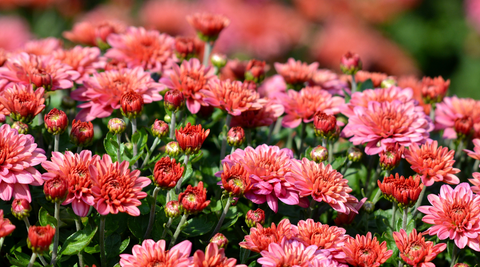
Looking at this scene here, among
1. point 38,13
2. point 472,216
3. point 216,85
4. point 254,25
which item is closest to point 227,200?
point 216,85

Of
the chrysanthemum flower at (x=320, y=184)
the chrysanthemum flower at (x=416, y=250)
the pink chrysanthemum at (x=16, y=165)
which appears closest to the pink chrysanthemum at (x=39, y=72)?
the pink chrysanthemum at (x=16, y=165)

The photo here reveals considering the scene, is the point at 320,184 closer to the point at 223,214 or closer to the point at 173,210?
the point at 223,214

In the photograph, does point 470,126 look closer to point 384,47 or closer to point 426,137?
point 426,137

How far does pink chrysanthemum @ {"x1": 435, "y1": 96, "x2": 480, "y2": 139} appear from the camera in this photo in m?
1.97

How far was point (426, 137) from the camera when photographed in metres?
1.71

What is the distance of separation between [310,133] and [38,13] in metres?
4.27

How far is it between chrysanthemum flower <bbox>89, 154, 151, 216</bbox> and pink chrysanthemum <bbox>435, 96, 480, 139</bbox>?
1.26 meters

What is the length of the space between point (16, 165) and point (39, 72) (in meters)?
0.49

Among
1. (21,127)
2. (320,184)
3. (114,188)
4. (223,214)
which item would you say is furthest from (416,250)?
(21,127)

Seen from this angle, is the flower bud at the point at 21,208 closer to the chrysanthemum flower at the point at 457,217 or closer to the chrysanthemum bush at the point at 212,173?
the chrysanthemum bush at the point at 212,173

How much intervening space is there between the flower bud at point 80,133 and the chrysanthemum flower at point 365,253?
2.65ft

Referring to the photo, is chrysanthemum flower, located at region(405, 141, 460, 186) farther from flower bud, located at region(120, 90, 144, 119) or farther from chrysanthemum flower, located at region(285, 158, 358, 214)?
flower bud, located at region(120, 90, 144, 119)

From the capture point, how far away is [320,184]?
4.69ft

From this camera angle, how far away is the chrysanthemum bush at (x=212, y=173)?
1304 mm
